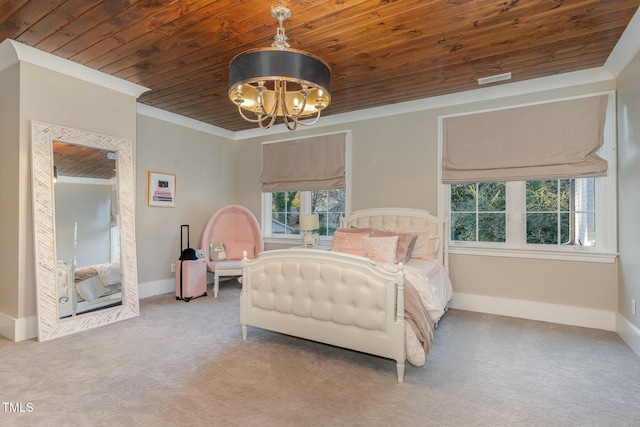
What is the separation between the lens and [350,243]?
12.3 ft

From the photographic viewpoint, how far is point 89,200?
3402 millimetres

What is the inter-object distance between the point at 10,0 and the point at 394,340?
3435 mm

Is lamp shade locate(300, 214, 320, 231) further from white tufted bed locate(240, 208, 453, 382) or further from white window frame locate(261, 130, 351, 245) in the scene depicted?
white tufted bed locate(240, 208, 453, 382)

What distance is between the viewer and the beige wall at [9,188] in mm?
2992

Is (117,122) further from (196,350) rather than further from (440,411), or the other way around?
(440,411)

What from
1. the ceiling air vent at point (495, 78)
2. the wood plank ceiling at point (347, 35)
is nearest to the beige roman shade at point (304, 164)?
the wood plank ceiling at point (347, 35)

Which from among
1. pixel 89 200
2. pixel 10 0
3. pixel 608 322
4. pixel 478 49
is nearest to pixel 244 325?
pixel 89 200

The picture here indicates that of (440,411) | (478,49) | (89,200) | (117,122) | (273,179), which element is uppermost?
(478,49)

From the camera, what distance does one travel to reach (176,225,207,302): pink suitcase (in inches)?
171

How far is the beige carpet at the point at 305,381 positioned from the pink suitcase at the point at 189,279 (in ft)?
3.41

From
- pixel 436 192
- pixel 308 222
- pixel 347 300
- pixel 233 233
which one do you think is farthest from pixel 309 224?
pixel 347 300

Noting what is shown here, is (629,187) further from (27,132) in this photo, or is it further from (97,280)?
(27,132)

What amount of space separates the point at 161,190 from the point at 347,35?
335cm

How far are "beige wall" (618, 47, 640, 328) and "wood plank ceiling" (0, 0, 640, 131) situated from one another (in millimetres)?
378
